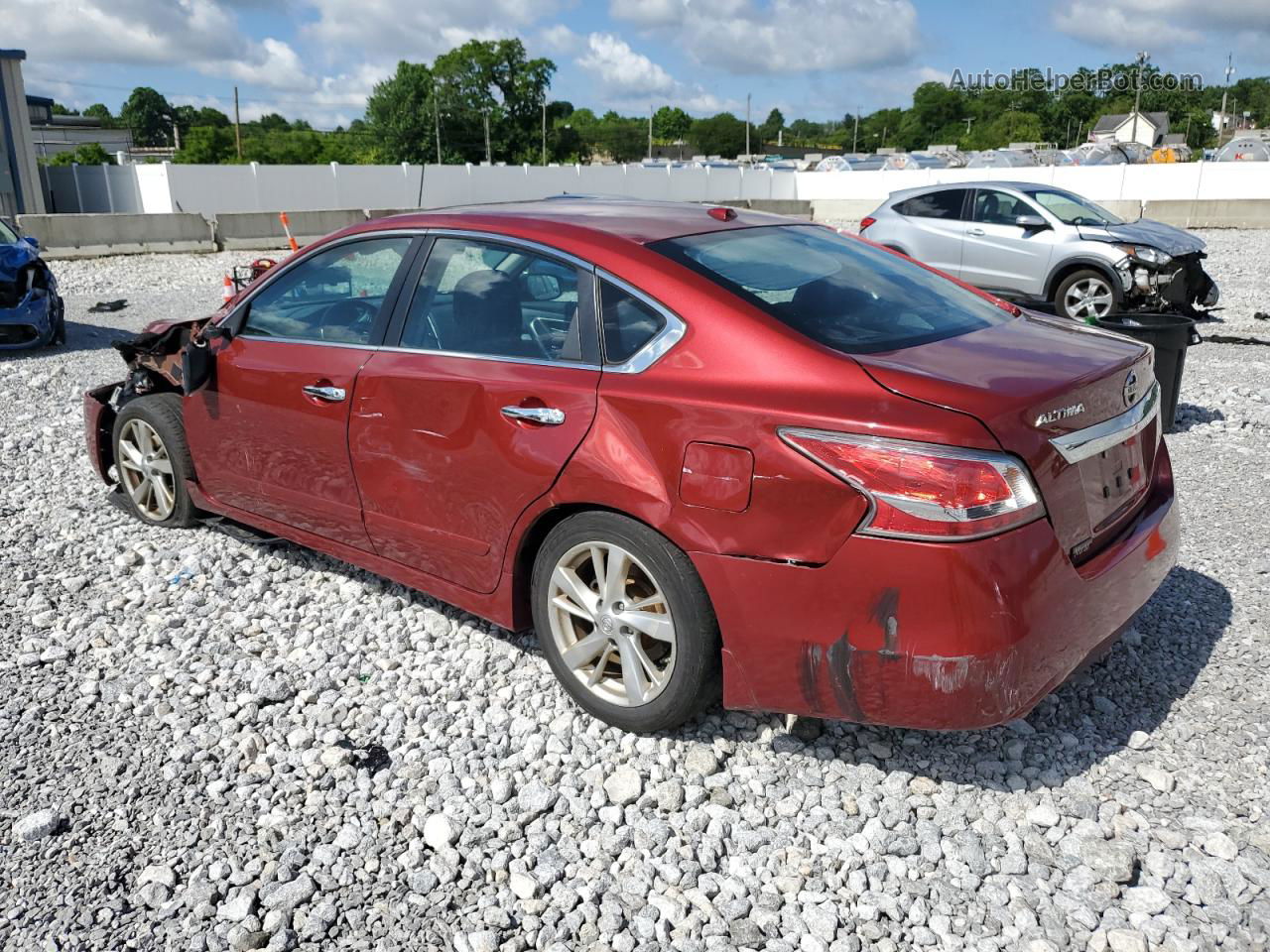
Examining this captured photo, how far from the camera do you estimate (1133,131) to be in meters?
109

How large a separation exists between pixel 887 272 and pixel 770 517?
4.66ft

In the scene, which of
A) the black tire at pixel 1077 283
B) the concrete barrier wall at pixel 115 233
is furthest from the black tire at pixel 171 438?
the concrete barrier wall at pixel 115 233

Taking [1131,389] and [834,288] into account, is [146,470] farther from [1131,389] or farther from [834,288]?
[1131,389]

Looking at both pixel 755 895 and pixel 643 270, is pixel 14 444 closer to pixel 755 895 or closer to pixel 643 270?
pixel 643 270

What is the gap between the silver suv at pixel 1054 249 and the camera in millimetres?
11383

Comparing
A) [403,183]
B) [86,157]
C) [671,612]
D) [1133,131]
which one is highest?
[1133,131]

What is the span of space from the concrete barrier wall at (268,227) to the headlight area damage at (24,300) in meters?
10.9

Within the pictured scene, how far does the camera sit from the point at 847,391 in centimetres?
278

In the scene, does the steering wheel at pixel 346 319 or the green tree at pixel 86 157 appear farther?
the green tree at pixel 86 157

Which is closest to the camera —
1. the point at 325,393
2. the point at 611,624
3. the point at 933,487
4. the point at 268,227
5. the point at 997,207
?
the point at 933,487

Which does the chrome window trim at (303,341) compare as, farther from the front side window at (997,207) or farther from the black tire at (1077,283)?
the front side window at (997,207)

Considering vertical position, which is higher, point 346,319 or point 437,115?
point 437,115

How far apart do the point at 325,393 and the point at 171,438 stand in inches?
56.7

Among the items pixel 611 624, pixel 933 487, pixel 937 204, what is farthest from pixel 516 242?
pixel 937 204
